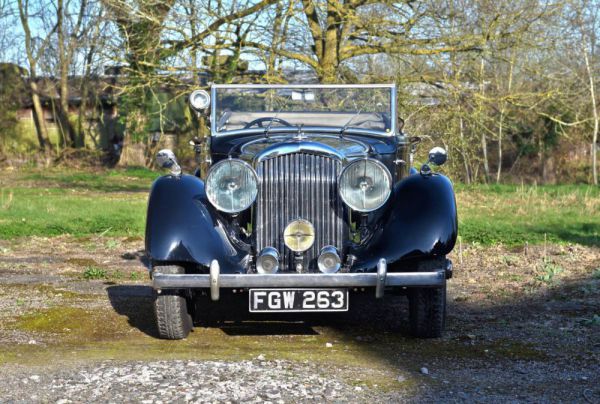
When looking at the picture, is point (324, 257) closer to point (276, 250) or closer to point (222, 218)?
point (276, 250)

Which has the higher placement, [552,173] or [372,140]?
[372,140]

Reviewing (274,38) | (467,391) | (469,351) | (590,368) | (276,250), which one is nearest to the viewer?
(467,391)

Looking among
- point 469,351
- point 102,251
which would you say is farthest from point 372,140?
point 102,251

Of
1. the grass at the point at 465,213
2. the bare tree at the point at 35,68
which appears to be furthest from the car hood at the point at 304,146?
the bare tree at the point at 35,68

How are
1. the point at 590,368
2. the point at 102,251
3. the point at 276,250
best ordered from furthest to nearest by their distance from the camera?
A: the point at 102,251
the point at 276,250
the point at 590,368

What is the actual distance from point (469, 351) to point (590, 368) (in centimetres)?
72

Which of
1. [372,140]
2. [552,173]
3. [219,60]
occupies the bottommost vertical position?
[552,173]

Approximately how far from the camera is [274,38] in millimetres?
13664

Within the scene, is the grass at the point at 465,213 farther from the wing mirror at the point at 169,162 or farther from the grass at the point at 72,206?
the wing mirror at the point at 169,162

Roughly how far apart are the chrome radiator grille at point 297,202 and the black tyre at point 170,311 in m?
0.60

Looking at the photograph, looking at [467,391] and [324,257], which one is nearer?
[467,391]

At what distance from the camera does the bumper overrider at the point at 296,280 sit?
5.02m

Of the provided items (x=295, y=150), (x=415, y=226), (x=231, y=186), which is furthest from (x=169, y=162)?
(x=415, y=226)

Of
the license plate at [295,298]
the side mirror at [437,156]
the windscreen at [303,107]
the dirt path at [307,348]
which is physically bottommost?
the dirt path at [307,348]
